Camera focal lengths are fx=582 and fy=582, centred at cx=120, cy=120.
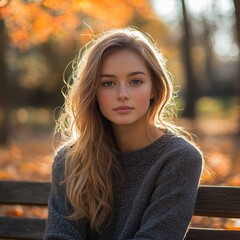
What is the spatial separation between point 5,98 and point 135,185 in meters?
11.6

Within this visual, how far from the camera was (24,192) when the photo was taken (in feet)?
12.4

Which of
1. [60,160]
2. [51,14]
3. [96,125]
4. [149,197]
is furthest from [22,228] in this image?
[51,14]

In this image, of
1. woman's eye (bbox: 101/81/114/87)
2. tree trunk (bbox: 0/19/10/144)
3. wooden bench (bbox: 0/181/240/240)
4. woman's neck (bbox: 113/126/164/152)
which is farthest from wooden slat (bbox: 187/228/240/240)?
tree trunk (bbox: 0/19/10/144)

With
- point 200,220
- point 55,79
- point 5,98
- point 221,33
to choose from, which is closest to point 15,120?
point 55,79

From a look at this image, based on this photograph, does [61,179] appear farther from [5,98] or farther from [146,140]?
[5,98]

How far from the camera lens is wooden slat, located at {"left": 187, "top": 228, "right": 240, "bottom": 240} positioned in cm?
323

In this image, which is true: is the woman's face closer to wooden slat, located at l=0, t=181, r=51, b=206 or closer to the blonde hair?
the blonde hair

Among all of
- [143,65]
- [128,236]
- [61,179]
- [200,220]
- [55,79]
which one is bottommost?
[55,79]

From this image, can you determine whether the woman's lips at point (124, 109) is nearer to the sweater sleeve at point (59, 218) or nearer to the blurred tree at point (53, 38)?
the sweater sleeve at point (59, 218)

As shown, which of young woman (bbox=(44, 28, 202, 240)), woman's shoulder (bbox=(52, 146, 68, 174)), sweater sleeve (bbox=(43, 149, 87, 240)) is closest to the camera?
young woman (bbox=(44, 28, 202, 240))

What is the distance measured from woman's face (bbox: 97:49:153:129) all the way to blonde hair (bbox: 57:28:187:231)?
0.04 meters

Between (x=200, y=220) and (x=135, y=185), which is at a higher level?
(x=135, y=185)

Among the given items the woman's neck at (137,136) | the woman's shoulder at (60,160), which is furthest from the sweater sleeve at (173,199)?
the woman's shoulder at (60,160)

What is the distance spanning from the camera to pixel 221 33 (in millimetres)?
34281
